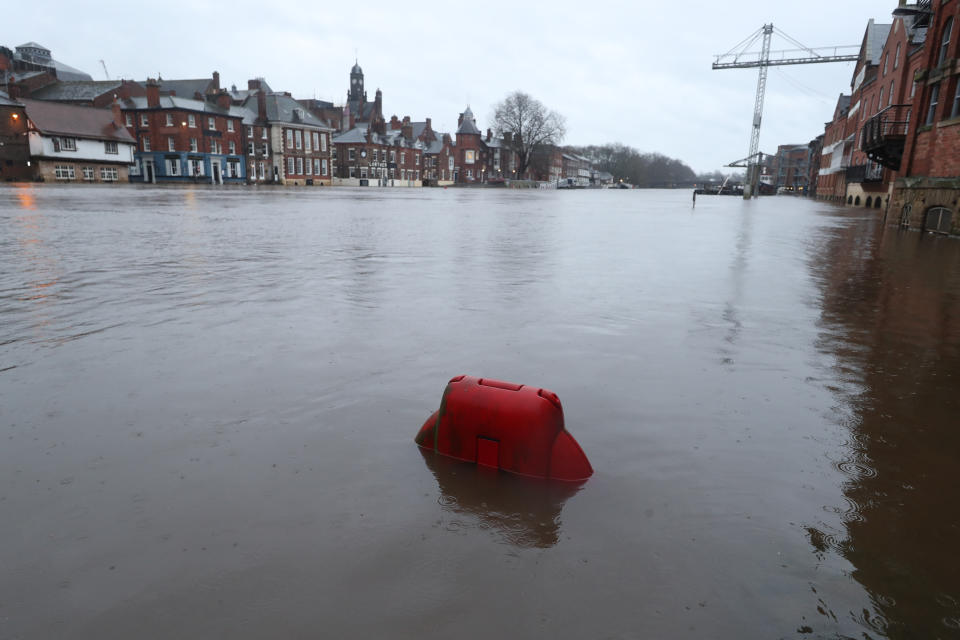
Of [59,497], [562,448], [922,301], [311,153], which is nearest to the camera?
[59,497]

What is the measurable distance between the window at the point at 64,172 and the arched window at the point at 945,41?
67.1 metres

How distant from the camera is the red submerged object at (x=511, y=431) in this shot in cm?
361

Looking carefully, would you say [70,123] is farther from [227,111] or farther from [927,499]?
[927,499]

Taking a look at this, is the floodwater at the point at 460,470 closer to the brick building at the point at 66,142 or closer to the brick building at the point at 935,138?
the brick building at the point at 935,138

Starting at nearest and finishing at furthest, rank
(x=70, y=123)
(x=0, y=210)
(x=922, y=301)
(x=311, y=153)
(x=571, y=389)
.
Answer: (x=571, y=389) → (x=922, y=301) → (x=0, y=210) → (x=70, y=123) → (x=311, y=153)

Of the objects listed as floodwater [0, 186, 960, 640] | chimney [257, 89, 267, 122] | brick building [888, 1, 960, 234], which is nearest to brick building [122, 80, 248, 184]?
chimney [257, 89, 267, 122]

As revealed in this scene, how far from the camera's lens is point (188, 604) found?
257cm

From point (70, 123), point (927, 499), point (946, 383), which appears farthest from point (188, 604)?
point (70, 123)

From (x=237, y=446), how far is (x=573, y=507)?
7.32 ft

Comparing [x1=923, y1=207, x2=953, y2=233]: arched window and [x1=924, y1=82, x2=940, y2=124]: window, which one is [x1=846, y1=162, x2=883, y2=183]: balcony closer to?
[x1=924, y1=82, x2=940, y2=124]: window

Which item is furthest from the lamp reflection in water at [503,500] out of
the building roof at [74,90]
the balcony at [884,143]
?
the building roof at [74,90]

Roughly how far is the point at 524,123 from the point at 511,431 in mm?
101550

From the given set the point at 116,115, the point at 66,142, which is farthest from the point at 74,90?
the point at 66,142

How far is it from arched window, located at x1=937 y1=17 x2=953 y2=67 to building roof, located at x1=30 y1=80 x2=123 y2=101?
243 feet
